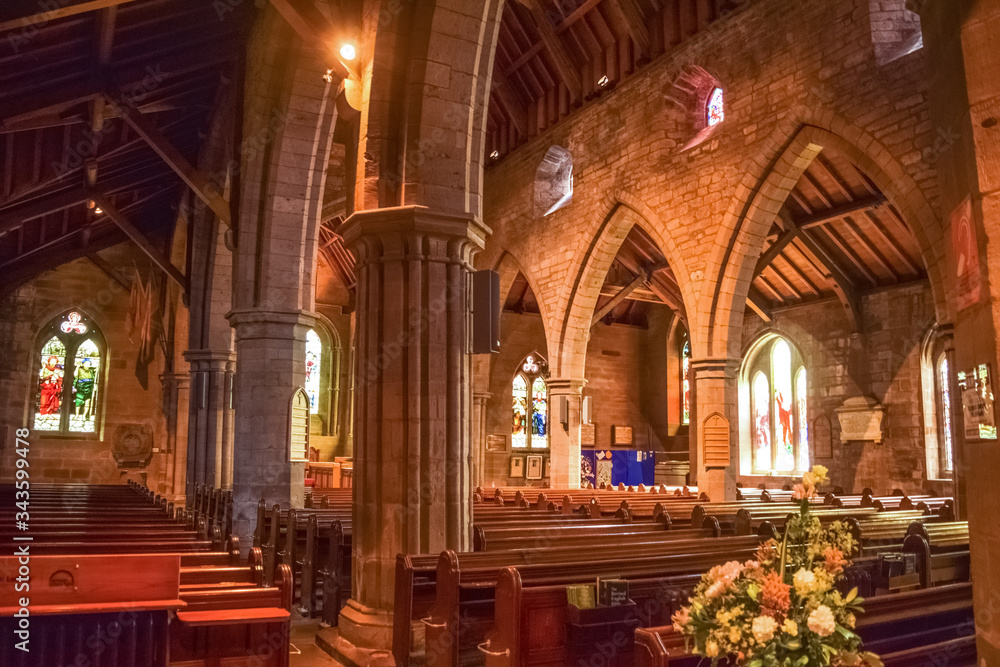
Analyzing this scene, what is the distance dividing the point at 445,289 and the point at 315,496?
23.5 feet

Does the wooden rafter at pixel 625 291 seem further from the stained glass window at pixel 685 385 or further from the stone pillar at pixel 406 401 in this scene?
the stone pillar at pixel 406 401

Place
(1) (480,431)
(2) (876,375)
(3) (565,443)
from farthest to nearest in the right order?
(1) (480,431), (2) (876,375), (3) (565,443)

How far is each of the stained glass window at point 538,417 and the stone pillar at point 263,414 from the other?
1386 cm

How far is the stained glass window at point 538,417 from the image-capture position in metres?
22.9

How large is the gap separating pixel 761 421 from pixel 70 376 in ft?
54.1

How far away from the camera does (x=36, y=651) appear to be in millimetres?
2969

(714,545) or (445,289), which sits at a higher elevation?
(445,289)

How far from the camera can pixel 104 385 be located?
1866 cm

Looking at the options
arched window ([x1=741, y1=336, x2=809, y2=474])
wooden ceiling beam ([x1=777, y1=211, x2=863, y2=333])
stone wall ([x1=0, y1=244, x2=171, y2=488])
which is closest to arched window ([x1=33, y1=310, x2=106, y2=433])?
stone wall ([x1=0, y1=244, x2=171, y2=488])

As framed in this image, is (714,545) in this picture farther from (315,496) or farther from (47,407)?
(47,407)

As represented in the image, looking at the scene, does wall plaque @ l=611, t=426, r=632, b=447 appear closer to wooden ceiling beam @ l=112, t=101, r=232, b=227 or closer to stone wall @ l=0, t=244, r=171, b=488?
stone wall @ l=0, t=244, r=171, b=488

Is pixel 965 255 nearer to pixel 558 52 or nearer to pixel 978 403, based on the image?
pixel 978 403

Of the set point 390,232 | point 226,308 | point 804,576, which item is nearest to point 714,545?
point 390,232

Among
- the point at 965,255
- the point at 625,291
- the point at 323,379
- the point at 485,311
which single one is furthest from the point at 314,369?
the point at 965,255
